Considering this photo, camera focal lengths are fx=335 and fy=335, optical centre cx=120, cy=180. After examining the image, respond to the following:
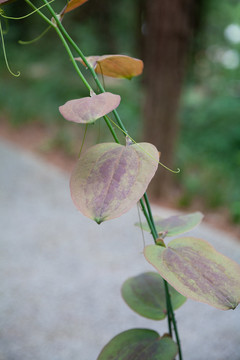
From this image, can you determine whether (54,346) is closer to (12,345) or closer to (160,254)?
(12,345)

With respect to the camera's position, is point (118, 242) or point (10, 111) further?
point (10, 111)

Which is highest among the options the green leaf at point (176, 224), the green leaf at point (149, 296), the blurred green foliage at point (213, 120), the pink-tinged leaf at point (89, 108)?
the pink-tinged leaf at point (89, 108)

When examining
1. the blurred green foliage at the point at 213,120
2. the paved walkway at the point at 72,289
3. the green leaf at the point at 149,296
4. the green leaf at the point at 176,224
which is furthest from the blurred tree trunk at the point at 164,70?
the green leaf at the point at 176,224

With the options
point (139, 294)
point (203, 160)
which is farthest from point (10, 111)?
point (139, 294)

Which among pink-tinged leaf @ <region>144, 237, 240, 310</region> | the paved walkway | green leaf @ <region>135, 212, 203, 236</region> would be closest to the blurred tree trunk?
the paved walkway

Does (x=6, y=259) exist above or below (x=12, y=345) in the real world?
below

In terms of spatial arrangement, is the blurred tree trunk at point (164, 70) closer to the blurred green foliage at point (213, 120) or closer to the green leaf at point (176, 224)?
the blurred green foliage at point (213, 120)

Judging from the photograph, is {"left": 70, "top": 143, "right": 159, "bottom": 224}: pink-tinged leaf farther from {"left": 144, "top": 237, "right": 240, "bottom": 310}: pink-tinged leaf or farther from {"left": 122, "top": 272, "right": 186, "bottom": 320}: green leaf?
{"left": 122, "top": 272, "right": 186, "bottom": 320}: green leaf

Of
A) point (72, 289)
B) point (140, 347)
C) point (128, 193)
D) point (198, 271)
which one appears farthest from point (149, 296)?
point (72, 289)
